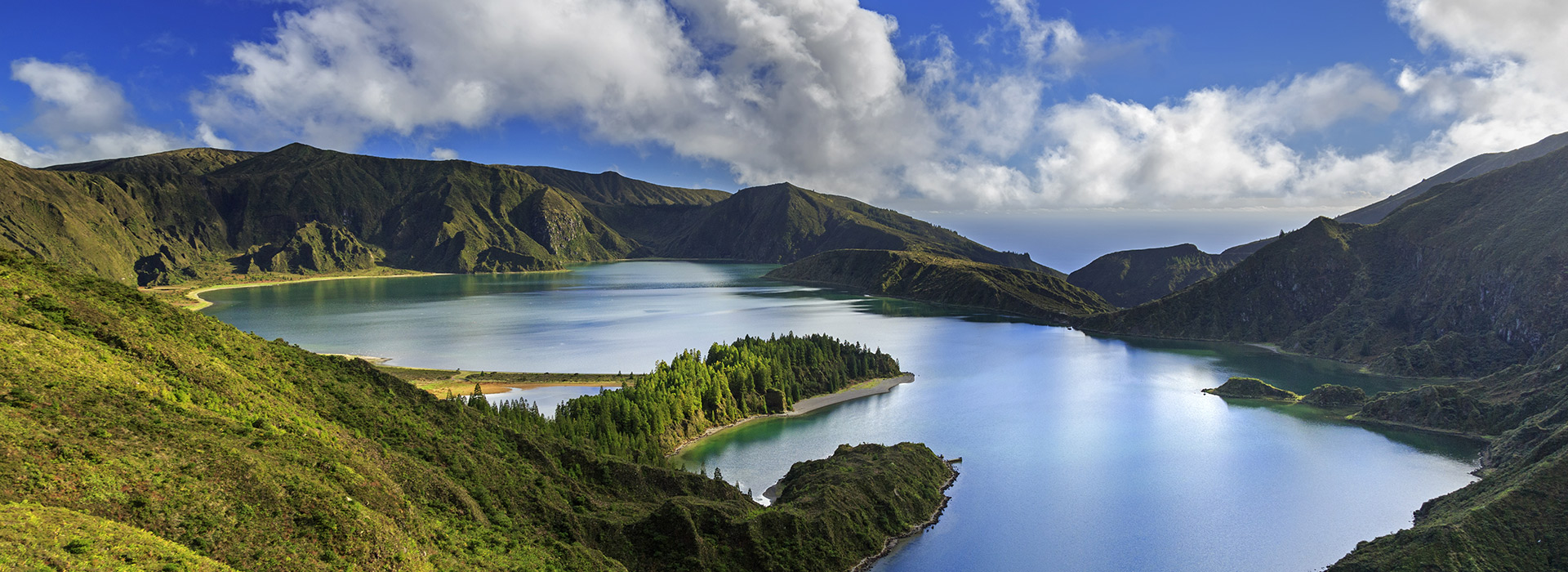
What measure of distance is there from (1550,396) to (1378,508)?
3323 centimetres

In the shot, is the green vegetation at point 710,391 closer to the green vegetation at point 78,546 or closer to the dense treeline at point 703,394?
the dense treeline at point 703,394

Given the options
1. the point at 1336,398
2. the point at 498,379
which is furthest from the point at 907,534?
the point at 1336,398

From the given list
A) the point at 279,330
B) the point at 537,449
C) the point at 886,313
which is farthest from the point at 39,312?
the point at 886,313

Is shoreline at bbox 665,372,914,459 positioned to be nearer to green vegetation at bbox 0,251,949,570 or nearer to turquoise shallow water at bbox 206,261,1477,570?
turquoise shallow water at bbox 206,261,1477,570

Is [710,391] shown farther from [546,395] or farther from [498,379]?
[498,379]

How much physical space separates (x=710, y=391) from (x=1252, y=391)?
71.1 metres

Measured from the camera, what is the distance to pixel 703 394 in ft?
262

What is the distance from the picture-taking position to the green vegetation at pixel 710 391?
63.0m

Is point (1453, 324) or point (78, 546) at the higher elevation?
point (1453, 324)

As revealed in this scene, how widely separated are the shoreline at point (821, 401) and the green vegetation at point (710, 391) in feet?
1.90

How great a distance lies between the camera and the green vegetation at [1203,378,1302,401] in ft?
325

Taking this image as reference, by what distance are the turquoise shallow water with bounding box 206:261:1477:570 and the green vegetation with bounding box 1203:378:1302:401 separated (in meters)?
3.44

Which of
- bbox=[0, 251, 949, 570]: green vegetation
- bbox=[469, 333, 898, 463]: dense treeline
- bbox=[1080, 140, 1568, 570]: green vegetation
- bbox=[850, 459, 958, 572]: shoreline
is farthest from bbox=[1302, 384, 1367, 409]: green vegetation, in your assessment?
bbox=[0, 251, 949, 570]: green vegetation

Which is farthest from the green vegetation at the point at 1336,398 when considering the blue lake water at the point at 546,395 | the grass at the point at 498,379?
the blue lake water at the point at 546,395
